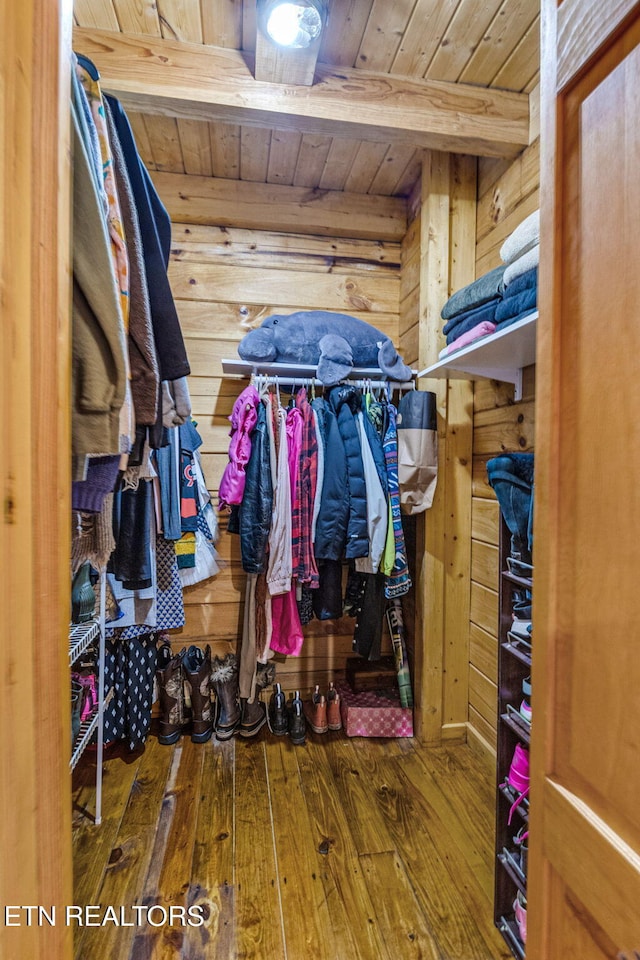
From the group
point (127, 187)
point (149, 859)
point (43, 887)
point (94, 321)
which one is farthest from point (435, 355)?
point (149, 859)

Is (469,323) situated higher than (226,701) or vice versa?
(469,323)

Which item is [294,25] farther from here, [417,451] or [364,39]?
[417,451]

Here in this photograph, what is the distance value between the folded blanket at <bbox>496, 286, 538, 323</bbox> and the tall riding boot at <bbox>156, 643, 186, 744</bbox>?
6.61 feet

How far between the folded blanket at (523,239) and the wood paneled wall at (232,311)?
1.16 metres

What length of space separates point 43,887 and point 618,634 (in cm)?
77

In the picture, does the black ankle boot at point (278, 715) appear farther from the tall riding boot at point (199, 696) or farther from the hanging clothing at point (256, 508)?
the hanging clothing at point (256, 508)

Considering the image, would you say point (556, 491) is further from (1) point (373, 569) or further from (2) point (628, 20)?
(1) point (373, 569)

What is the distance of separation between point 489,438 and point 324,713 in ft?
4.89

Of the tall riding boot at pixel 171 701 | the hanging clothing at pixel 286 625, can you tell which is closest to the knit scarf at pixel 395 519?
the hanging clothing at pixel 286 625

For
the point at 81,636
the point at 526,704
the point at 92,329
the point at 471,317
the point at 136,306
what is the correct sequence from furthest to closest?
the point at 471,317 < the point at 81,636 < the point at 526,704 < the point at 136,306 < the point at 92,329

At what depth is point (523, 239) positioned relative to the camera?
4.33 ft

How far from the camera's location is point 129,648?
80.8 inches

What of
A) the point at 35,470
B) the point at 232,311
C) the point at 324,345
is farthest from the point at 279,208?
the point at 35,470

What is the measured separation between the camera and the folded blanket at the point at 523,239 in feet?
4.24
